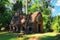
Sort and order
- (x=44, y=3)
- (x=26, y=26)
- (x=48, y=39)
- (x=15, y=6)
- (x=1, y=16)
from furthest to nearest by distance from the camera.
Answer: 1. (x=44, y=3)
2. (x=15, y=6)
3. (x=1, y=16)
4. (x=26, y=26)
5. (x=48, y=39)

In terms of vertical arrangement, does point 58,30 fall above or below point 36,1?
below

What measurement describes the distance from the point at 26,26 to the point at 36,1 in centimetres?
2036

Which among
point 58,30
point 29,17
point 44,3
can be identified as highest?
point 44,3

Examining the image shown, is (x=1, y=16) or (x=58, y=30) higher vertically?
(x=1, y=16)

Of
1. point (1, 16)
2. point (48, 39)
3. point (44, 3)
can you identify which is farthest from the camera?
point (44, 3)

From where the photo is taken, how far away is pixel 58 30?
3562 cm

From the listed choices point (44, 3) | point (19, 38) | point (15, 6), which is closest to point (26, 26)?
point (19, 38)

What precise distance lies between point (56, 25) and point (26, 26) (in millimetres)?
5560

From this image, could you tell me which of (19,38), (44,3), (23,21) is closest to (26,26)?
(23,21)

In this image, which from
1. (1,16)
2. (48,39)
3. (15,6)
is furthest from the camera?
(15,6)

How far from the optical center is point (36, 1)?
174ft

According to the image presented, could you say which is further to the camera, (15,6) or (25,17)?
(15,6)

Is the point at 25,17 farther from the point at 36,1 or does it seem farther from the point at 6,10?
the point at 36,1

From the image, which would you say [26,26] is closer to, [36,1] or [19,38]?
[19,38]
